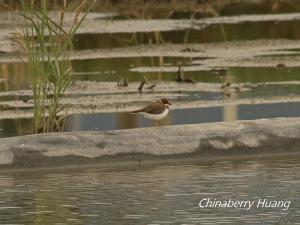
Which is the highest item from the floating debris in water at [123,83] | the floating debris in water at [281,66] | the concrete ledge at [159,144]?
the floating debris in water at [281,66]

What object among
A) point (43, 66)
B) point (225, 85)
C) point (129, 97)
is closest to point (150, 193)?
point (43, 66)

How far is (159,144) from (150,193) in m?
1.26

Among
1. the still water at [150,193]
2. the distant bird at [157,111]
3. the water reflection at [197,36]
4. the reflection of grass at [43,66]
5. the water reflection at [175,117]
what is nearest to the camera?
the still water at [150,193]

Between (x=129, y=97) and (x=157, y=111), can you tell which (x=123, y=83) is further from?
(x=157, y=111)

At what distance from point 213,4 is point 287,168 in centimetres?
1531

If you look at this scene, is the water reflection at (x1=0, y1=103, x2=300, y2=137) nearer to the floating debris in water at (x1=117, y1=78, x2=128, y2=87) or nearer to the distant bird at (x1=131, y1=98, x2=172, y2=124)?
the distant bird at (x1=131, y1=98, x2=172, y2=124)

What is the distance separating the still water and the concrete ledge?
5.1 inches

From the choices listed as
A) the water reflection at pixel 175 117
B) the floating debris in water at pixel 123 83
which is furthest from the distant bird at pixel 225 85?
the water reflection at pixel 175 117

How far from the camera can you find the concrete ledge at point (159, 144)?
30.7 ft

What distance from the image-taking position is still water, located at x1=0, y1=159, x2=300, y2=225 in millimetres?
7625

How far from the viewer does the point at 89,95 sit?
1386 cm

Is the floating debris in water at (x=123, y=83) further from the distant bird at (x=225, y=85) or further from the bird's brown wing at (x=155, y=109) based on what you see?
the bird's brown wing at (x=155, y=109)

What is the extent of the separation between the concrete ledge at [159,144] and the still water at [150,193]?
13 cm

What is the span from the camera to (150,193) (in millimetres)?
8430
